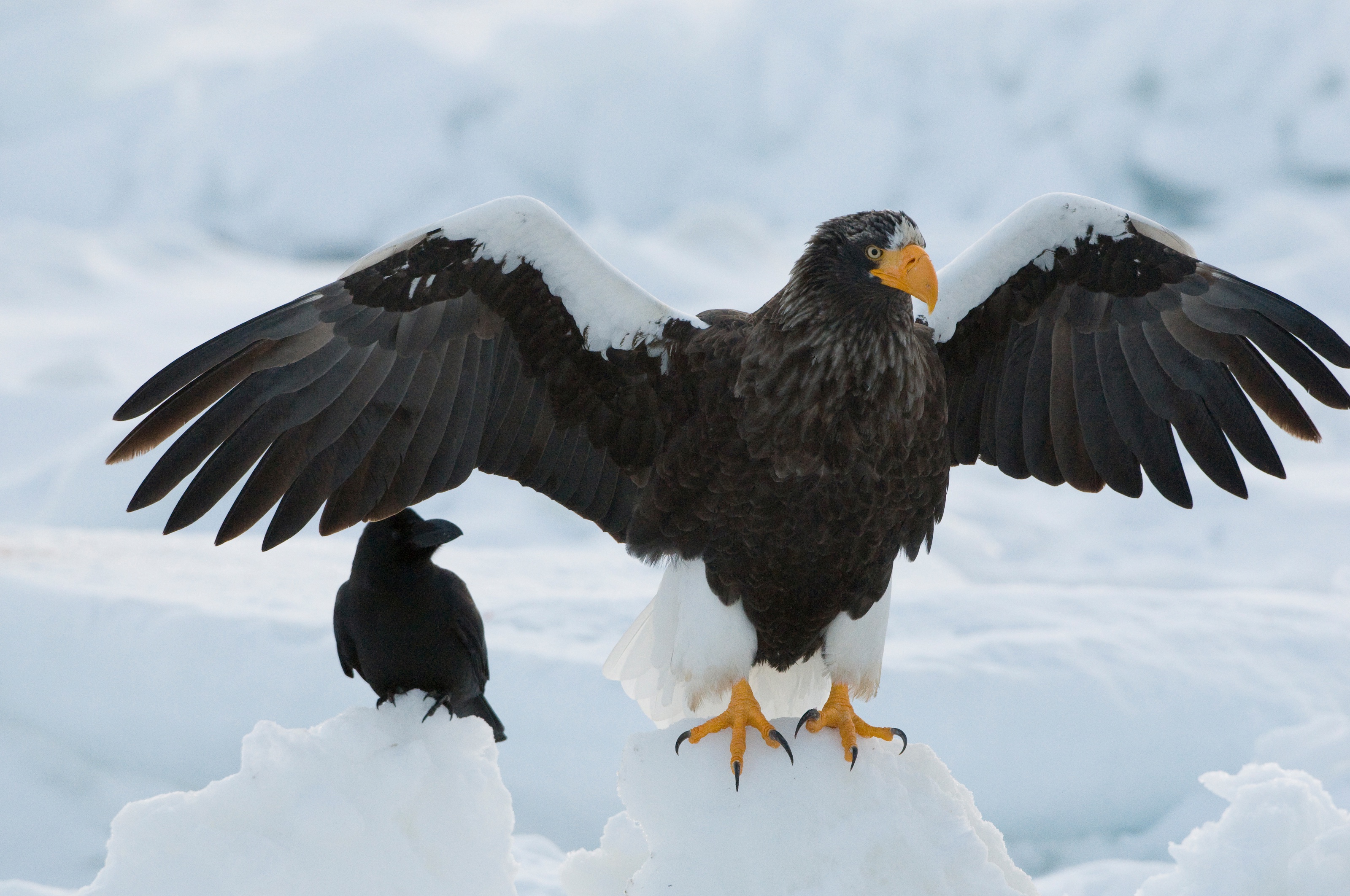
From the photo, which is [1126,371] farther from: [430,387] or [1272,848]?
[430,387]

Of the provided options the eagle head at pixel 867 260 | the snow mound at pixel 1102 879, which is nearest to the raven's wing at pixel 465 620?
the eagle head at pixel 867 260

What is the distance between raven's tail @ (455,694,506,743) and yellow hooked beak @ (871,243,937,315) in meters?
1.74

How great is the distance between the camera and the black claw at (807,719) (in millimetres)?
3316

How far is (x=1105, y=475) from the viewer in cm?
414

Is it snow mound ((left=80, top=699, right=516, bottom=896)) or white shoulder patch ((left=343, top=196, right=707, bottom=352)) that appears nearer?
snow mound ((left=80, top=699, right=516, bottom=896))

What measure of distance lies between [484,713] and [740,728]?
0.87m

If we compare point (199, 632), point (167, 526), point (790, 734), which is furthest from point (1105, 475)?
point (199, 632)

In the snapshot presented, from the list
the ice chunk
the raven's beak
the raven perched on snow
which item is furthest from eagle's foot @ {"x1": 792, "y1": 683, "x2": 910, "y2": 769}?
the raven's beak

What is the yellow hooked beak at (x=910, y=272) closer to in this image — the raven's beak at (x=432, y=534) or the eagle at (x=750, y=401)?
the eagle at (x=750, y=401)

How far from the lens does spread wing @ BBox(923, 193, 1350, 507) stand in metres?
3.85

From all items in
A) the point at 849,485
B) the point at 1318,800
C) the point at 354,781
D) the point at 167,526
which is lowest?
the point at 354,781

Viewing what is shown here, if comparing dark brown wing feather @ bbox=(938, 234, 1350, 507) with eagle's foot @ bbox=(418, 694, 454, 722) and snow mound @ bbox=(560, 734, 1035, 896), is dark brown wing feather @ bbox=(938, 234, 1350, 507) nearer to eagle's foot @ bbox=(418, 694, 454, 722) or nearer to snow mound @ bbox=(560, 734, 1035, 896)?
snow mound @ bbox=(560, 734, 1035, 896)

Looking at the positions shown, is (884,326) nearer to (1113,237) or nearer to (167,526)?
(1113,237)

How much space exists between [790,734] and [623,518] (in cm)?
92
